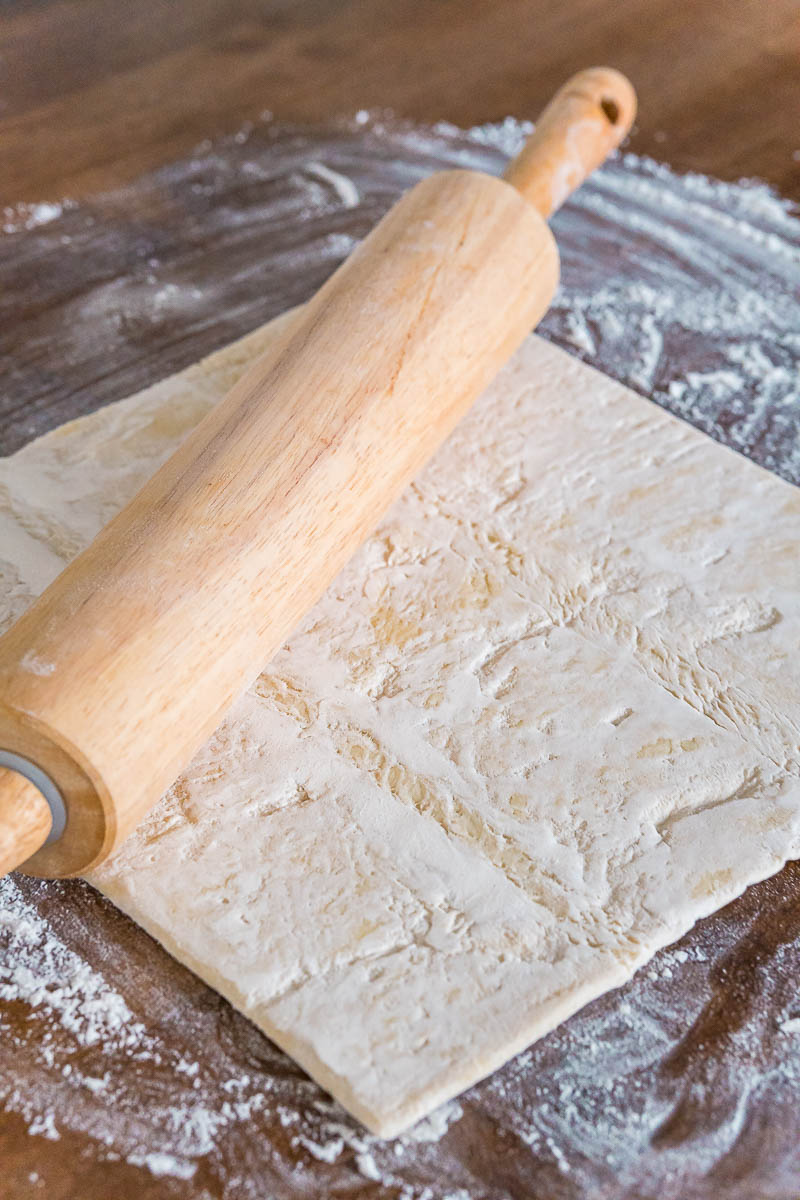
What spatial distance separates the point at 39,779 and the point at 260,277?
1.19m

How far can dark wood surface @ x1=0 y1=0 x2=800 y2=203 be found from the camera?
229cm

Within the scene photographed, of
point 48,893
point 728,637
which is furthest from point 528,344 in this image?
point 48,893

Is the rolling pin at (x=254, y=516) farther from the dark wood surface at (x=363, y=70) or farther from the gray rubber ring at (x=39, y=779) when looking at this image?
the dark wood surface at (x=363, y=70)

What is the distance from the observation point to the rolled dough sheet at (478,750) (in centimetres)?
106

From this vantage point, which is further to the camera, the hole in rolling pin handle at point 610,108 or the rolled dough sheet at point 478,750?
the hole in rolling pin handle at point 610,108

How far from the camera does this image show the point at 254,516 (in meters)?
1.20

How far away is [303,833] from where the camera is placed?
116 centimetres

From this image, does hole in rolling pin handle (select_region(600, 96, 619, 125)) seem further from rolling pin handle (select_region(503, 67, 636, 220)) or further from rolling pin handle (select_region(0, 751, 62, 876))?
rolling pin handle (select_region(0, 751, 62, 876))

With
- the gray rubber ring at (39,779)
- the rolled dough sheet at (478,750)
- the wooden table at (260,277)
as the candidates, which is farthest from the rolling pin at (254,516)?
the wooden table at (260,277)

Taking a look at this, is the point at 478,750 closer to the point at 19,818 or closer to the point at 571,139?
the point at 19,818

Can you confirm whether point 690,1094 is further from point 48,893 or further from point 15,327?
point 15,327

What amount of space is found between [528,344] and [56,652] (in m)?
0.98

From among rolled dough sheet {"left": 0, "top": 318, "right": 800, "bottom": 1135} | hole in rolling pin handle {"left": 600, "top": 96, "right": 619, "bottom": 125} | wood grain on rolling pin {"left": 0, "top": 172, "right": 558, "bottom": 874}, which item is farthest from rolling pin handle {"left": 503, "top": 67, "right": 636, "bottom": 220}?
rolled dough sheet {"left": 0, "top": 318, "right": 800, "bottom": 1135}

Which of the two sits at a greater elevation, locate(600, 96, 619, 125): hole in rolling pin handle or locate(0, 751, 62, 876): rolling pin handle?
locate(600, 96, 619, 125): hole in rolling pin handle
